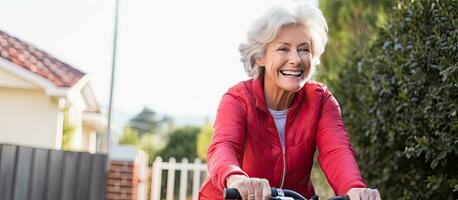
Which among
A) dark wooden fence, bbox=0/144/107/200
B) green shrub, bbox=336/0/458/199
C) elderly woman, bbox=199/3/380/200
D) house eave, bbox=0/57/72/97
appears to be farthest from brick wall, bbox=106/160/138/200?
elderly woman, bbox=199/3/380/200

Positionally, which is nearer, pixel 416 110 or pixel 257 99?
pixel 257 99

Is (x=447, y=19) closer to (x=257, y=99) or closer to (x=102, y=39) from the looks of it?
(x=257, y=99)

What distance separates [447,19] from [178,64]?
20.4 meters

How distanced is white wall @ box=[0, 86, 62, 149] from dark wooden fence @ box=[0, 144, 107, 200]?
7 centimetres

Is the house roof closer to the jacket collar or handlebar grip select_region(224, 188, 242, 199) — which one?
the jacket collar

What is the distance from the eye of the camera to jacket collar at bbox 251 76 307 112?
288 centimetres

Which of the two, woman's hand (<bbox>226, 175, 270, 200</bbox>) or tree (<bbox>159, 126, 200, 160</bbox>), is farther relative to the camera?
tree (<bbox>159, 126, 200, 160</bbox>)

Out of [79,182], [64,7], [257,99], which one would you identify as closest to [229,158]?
[257,99]

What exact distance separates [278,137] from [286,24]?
0.43 metres

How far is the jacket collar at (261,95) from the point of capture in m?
2.88

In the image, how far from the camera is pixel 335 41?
34.3 ft

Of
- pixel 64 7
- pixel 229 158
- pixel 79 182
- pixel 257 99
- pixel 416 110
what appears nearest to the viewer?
pixel 229 158

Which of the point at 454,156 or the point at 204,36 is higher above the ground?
the point at 204,36

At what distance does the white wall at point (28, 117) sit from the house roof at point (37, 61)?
0.13 m
